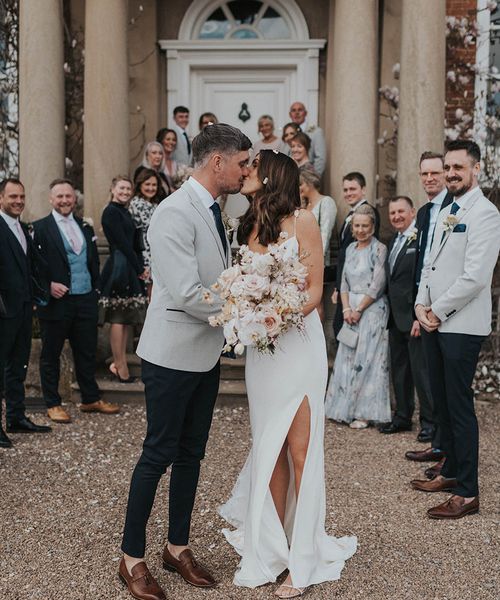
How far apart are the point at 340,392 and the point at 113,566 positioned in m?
3.43

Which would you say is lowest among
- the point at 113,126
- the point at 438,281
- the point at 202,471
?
the point at 202,471

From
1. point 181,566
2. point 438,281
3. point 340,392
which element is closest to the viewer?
point 181,566

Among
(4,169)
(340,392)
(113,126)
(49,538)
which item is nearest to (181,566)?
(49,538)

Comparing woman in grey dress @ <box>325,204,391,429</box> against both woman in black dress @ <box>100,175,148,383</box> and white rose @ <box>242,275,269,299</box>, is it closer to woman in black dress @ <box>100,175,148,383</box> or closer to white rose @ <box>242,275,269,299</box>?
woman in black dress @ <box>100,175,148,383</box>

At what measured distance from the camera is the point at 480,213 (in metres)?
4.75

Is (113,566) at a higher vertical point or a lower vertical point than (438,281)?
lower

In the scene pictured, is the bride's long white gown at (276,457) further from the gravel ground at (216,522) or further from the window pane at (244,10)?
the window pane at (244,10)

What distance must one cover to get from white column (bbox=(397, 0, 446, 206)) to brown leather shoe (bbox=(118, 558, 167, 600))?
5.70m

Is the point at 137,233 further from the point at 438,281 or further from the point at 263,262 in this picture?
the point at 263,262

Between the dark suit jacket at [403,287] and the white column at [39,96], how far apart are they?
3989mm

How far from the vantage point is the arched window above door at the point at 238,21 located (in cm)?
1044

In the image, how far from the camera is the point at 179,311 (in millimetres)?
3631

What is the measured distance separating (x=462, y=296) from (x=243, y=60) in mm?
6626

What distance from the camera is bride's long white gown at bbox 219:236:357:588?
3.88 meters
